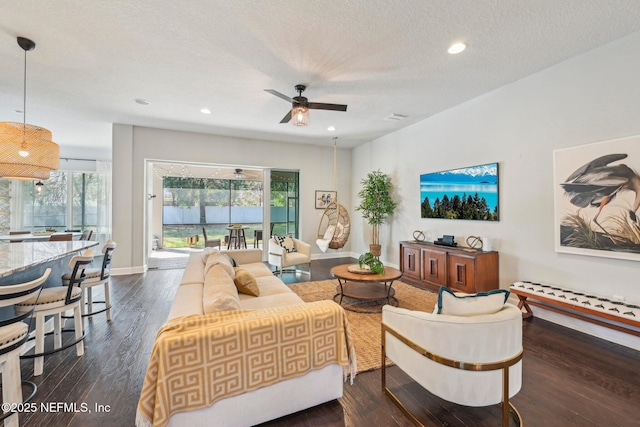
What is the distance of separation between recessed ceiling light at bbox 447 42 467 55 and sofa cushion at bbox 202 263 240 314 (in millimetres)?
3289

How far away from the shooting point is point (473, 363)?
1500 mm

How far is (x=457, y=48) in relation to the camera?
286cm

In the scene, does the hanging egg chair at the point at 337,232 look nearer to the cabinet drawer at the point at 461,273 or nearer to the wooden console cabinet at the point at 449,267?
the wooden console cabinet at the point at 449,267

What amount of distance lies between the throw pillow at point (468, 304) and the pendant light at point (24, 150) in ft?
15.2

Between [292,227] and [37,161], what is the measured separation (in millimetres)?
4928

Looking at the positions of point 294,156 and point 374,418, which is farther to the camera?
point 294,156

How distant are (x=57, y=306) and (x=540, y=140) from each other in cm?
551

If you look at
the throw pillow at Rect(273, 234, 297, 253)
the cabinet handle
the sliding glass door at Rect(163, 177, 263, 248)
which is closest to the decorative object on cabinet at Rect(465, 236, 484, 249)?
the cabinet handle

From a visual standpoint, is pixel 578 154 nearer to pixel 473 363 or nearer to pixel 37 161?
pixel 473 363

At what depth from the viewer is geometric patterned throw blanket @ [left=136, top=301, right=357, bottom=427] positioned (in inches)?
53.7

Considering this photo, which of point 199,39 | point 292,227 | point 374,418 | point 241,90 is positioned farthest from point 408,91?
point 292,227

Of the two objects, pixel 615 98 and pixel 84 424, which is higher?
pixel 615 98

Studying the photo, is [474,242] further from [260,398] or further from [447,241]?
[260,398]

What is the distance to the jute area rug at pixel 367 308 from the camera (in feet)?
8.20
